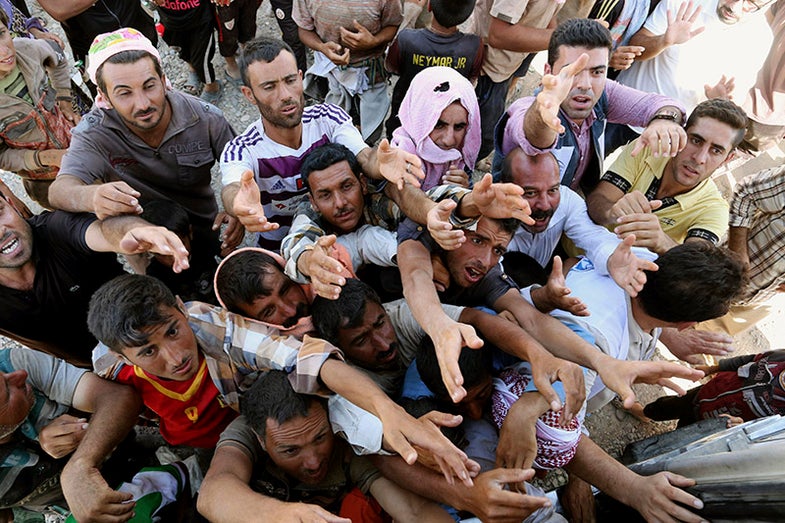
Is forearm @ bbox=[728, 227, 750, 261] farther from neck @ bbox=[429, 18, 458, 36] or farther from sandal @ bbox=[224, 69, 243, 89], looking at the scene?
sandal @ bbox=[224, 69, 243, 89]

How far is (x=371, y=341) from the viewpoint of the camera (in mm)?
2281

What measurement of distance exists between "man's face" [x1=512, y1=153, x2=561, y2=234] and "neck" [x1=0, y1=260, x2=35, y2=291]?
2513 millimetres

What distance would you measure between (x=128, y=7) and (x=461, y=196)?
12.1 ft

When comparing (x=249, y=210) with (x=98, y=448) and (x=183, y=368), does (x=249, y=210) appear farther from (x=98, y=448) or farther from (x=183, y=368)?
(x=98, y=448)

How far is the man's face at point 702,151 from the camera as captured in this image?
2674 mm

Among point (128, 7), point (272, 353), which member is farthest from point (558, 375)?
point (128, 7)

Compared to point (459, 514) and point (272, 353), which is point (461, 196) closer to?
point (272, 353)

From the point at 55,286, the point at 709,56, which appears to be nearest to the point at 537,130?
the point at 709,56

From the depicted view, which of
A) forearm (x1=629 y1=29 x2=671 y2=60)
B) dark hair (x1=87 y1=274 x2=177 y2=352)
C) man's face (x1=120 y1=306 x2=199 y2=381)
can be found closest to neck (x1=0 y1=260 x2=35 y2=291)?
dark hair (x1=87 y1=274 x2=177 y2=352)

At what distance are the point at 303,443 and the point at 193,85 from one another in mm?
4476

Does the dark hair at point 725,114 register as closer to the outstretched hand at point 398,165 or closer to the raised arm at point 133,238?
the outstretched hand at point 398,165

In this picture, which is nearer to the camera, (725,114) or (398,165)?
(398,165)

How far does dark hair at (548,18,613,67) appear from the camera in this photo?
2.70 meters

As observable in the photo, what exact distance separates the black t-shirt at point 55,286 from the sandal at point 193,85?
295 cm
